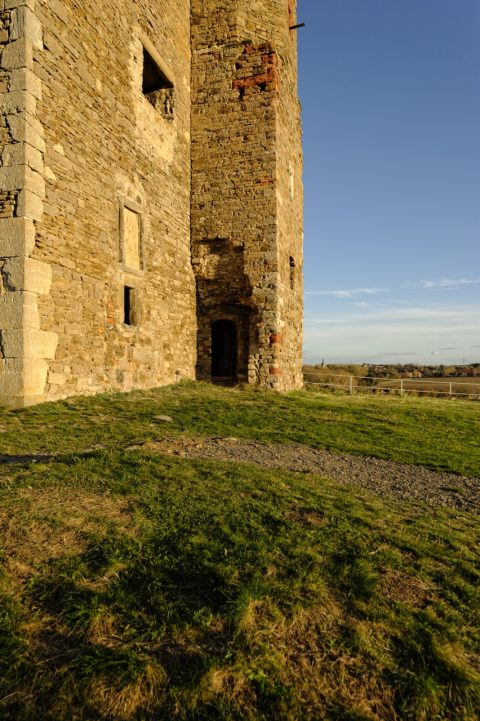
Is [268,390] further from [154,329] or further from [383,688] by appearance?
[383,688]

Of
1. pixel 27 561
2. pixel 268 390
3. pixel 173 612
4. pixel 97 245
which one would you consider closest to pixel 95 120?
pixel 97 245

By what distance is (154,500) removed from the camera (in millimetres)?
4039

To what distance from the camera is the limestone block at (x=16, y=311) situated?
24.1 feet

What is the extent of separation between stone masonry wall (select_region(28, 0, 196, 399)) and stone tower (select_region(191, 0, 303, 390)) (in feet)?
1.65

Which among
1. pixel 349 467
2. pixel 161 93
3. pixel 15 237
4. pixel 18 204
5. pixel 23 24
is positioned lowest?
pixel 349 467

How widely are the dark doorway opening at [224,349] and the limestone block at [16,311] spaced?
737 centimetres

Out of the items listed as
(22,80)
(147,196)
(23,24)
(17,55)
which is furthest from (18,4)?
(147,196)

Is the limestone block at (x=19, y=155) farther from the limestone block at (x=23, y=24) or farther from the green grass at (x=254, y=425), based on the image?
the green grass at (x=254, y=425)

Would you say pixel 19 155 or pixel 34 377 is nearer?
pixel 19 155

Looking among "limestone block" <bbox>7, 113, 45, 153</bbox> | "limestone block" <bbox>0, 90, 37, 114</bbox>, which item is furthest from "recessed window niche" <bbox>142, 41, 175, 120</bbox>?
"limestone block" <bbox>7, 113, 45, 153</bbox>

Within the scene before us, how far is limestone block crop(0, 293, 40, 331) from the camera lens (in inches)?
290

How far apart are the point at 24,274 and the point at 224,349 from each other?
796 cm

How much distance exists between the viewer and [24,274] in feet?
24.2

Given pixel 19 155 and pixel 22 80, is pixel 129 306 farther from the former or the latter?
pixel 22 80
